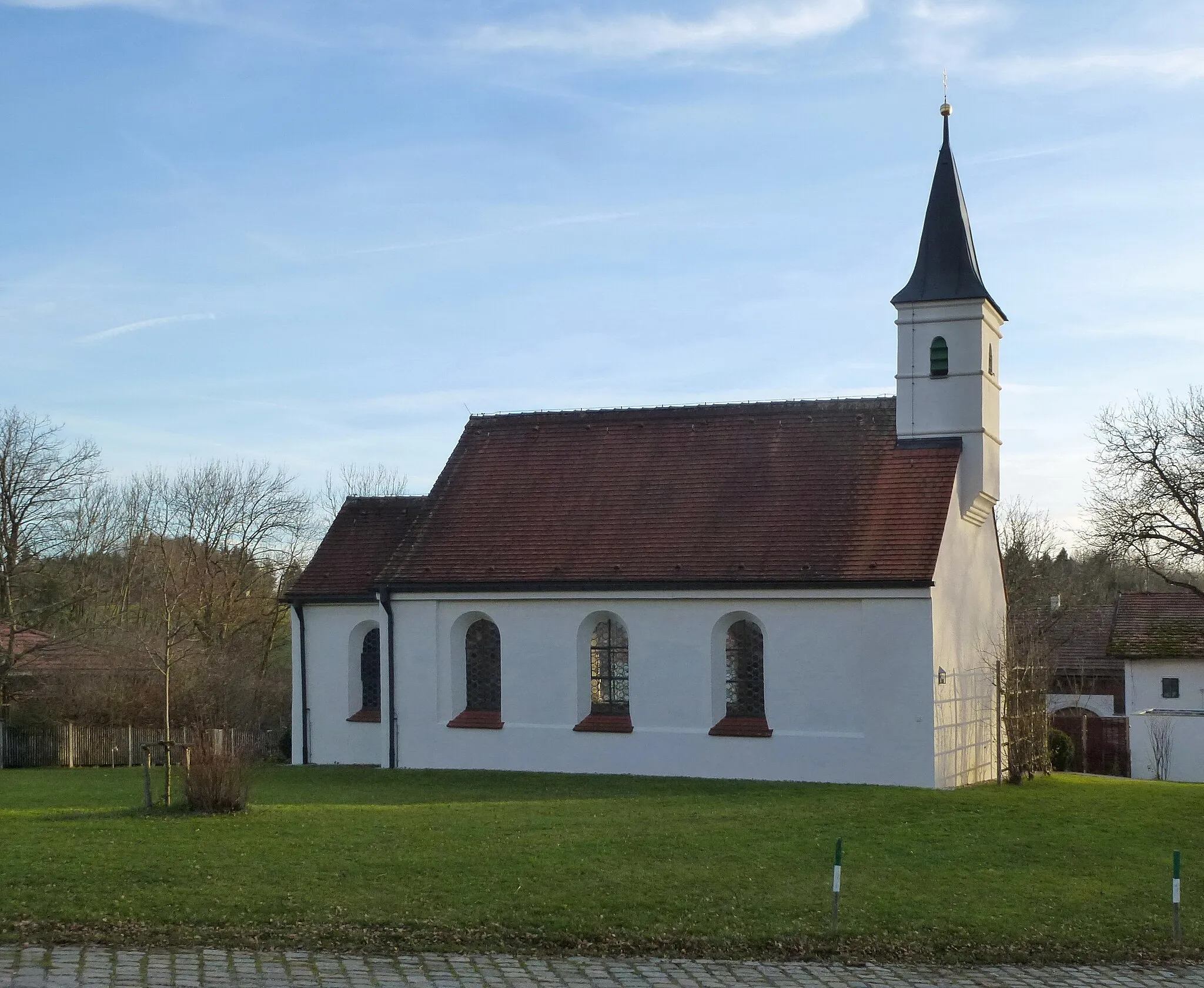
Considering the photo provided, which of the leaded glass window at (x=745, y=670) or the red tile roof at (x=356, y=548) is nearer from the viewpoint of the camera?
the leaded glass window at (x=745, y=670)

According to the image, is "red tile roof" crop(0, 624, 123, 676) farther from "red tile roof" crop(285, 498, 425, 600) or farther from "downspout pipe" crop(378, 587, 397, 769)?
"downspout pipe" crop(378, 587, 397, 769)

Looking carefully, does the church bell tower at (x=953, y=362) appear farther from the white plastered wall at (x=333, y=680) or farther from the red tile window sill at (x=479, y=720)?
the white plastered wall at (x=333, y=680)

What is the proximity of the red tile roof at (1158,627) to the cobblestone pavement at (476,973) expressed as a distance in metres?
34.5

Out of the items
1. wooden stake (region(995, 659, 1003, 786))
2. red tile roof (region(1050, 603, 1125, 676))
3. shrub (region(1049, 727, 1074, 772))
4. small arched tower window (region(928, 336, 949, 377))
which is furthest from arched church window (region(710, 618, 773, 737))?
red tile roof (region(1050, 603, 1125, 676))

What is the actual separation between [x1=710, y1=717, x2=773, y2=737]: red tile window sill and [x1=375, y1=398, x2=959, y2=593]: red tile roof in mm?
2726

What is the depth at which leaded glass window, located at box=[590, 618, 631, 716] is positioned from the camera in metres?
27.5

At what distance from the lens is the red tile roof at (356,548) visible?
30.9 meters

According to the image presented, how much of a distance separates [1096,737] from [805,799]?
70.3 feet

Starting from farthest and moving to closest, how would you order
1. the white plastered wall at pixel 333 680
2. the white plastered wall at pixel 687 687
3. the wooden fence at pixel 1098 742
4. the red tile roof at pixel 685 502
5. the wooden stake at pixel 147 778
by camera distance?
the wooden fence at pixel 1098 742, the white plastered wall at pixel 333 680, the red tile roof at pixel 685 502, the white plastered wall at pixel 687 687, the wooden stake at pixel 147 778

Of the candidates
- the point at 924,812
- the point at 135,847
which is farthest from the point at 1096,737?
the point at 135,847

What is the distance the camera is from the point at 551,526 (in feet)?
94.4

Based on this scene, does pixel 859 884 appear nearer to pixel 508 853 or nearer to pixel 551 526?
pixel 508 853

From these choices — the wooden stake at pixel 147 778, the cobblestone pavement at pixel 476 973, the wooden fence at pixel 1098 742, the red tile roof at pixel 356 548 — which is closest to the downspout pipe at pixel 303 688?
the red tile roof at pixel 356 548

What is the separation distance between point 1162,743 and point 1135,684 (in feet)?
22.0
